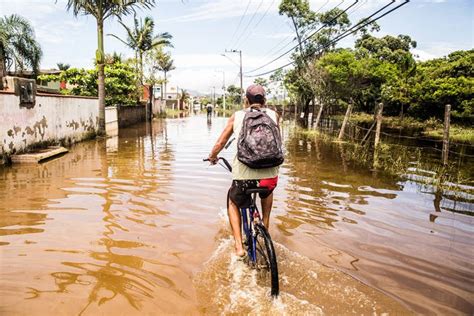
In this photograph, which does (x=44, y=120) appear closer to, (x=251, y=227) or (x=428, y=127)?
(x=251, y=227)

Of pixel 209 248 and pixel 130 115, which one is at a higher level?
pixel 130 115

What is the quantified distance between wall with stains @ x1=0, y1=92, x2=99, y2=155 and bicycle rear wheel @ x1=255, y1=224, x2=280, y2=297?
820cm

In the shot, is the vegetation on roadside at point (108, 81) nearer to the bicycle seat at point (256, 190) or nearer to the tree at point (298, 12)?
the tree at point (298, 12)

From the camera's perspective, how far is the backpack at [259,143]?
319 cm

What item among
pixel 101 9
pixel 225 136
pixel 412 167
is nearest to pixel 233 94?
pixel 101 9

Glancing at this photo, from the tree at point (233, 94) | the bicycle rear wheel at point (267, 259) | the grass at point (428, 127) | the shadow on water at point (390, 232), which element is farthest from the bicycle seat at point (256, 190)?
the tree at point (233, 94)

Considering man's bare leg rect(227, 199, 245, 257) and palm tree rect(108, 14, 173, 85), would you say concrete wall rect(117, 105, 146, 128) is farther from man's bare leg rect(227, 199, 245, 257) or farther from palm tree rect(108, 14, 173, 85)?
man's bare leg rect(227, 199, 245, 257)

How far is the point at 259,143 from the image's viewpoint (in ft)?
10.5

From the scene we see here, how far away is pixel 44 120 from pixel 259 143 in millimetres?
10522

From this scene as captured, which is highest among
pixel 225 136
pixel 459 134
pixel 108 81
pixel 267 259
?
pixel 108 81

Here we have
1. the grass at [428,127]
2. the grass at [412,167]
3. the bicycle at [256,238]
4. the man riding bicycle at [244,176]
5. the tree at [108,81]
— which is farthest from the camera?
the tree at [108,81]

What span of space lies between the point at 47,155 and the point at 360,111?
35.6 metres

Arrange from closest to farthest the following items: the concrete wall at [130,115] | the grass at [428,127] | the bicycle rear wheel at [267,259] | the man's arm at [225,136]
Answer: the bicycle rear wheel at [267,259] → the man's arm at [225,136] → the grass at [428,127] → the concrete wall at [130,115]

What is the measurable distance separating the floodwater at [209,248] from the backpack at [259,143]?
1.15m
